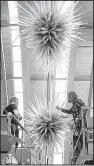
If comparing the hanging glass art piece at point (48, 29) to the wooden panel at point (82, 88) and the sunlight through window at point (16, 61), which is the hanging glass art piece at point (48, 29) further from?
the wooden panel at point (82, 88)

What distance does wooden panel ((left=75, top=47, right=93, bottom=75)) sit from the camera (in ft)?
28.9

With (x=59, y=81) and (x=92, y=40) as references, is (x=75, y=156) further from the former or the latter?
(x=59, y=81)

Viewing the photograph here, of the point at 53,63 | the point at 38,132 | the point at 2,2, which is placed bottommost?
the point at 38,132

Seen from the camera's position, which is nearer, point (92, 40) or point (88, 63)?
point (92, 40)

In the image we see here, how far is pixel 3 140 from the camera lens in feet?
12.0

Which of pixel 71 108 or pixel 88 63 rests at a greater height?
pixel 88 63

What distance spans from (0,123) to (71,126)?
1.70 metres

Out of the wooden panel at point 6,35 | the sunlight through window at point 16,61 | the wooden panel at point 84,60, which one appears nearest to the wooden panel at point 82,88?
the wooden panel at point 84,60

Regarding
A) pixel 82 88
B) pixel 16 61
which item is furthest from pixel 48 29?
pixel 82 88

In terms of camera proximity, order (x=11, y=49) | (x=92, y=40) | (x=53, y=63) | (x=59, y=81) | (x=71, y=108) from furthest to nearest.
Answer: (x=59, y=81) → (x=11, y=49) → (x=92, y=40) → (x=71, y=108) → (x=53, y=63)

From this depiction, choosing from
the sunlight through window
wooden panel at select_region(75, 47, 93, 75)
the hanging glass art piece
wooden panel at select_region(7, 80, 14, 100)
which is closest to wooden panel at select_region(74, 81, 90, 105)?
wooden panel at select_region(75, 47, 93, 75)

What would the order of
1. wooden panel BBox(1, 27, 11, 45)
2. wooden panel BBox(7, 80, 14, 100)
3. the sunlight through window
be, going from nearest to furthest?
wooden panel BBox(1, 27, 11, 45) → the sunlight through window → wooden panel BBox(7, 80, 14, 100)

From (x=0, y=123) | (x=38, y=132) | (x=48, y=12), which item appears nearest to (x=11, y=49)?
(x=0, y=123)

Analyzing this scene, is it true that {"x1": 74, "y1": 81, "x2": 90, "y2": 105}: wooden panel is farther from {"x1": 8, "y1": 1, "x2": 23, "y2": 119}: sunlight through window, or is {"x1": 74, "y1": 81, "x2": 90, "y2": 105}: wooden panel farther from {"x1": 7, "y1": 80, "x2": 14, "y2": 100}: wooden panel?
{"x1": 7, "y1": 80, "x2": 14, "y2": 100}: wooden panel
